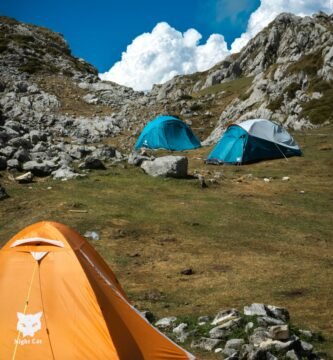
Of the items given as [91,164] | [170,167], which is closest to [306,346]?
[170,167]

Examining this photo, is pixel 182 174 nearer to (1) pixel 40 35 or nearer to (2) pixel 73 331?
(2) pixel 73 331

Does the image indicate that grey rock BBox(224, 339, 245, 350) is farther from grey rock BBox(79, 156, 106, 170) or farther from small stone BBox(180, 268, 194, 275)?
grey rock BBox(79, 156, 106, 170)

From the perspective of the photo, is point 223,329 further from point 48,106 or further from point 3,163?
point 48,106

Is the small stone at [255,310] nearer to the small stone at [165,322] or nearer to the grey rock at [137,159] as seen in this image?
the small stone at [165,322]

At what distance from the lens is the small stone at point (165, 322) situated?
11547 millimetres

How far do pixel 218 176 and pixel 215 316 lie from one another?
18760 mm

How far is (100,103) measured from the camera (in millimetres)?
61156

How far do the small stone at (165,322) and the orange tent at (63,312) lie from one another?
2131 mm

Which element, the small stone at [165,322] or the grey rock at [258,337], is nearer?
the grey rock at [258,337]

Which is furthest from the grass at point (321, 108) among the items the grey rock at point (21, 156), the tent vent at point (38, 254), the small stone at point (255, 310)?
the tent vent at point (38, 254)

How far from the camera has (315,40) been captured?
73.4 meters

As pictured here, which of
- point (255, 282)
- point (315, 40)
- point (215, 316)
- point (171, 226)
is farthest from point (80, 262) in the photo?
point (315, 40)

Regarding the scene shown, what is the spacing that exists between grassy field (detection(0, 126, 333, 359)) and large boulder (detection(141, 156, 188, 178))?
759 millimetres

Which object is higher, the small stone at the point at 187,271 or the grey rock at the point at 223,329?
the small stone at the point at 187,271
